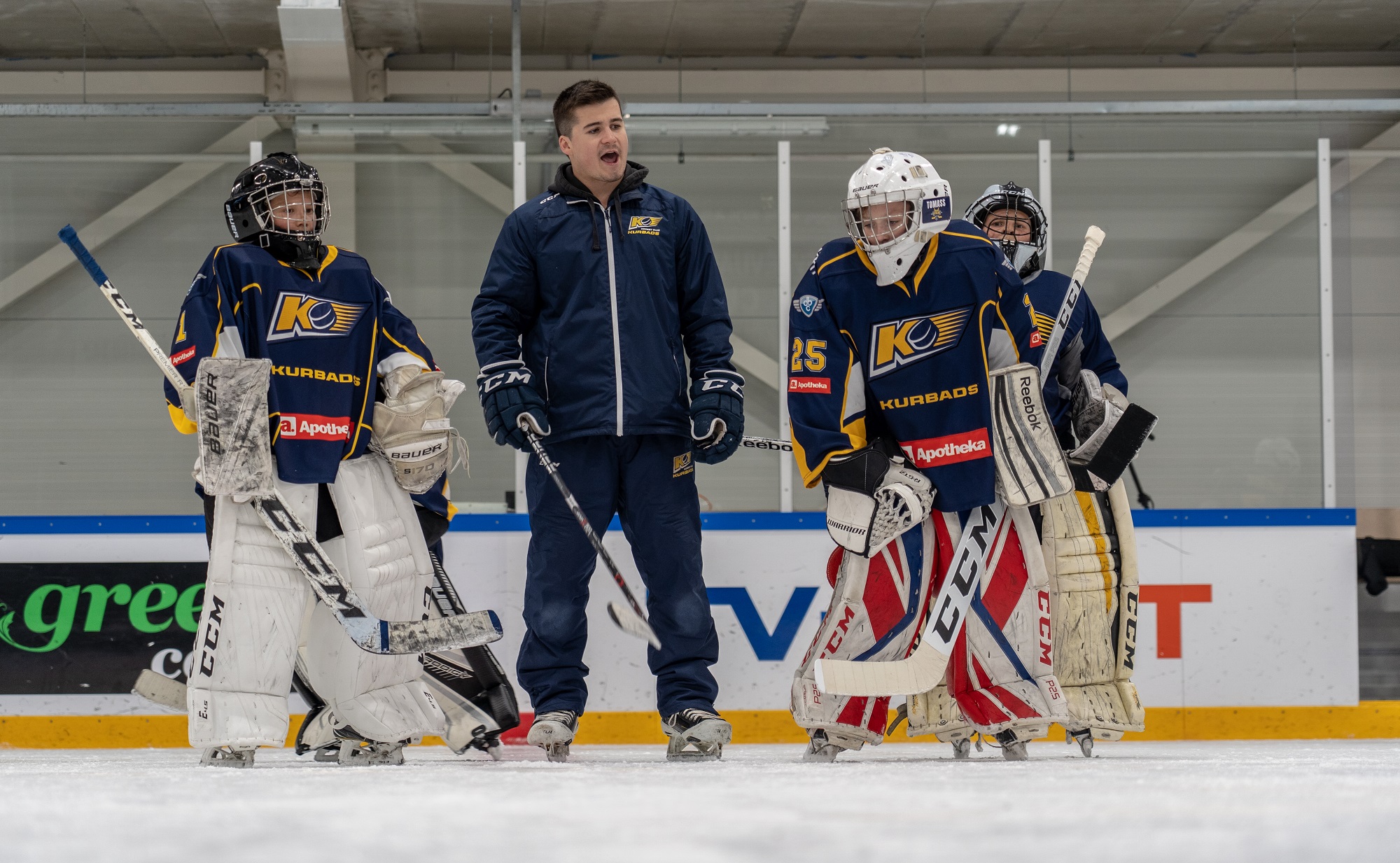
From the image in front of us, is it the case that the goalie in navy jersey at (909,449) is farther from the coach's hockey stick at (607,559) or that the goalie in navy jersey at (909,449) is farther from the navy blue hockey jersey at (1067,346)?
the navy blue hockey jersey at (1067,346)

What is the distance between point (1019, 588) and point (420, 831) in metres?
1.78

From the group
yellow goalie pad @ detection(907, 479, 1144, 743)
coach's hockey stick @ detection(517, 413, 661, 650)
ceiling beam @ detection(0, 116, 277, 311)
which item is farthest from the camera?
ceiling beam @ detection(0, 116, 277, 311)

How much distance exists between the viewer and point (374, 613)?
278 cm

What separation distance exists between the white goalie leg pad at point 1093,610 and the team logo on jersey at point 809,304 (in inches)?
30.9

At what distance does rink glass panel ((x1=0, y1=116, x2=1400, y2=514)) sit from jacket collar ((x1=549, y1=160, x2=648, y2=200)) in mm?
1909

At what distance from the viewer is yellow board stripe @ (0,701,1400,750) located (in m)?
4.05

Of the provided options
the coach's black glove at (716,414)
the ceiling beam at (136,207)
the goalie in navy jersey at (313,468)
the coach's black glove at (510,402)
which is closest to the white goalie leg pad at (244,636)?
the goalie in navy jersey at (313,468)

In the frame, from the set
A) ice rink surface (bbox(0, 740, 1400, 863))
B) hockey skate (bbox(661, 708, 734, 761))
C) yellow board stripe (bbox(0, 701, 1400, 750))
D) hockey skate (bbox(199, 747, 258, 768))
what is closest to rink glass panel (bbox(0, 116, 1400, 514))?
yellow board stripe (bbox(0, 701, 1400, 750))

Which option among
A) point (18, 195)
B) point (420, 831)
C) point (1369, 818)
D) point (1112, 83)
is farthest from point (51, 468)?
point (1112, 83)

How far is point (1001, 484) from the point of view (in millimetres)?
2723

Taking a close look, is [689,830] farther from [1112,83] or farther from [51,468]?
[1112,83]

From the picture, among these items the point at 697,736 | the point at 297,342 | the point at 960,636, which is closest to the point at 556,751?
the point at 697,736

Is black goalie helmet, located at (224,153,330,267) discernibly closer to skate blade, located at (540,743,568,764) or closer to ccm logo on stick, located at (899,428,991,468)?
skate blade, located at (540,743,568,764)

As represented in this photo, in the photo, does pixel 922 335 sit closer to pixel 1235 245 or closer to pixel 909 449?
pixel 909 449
